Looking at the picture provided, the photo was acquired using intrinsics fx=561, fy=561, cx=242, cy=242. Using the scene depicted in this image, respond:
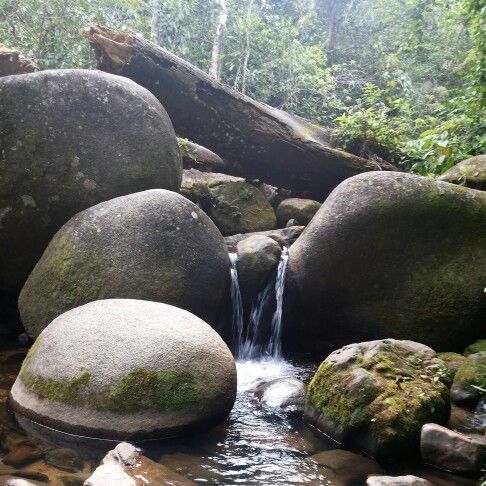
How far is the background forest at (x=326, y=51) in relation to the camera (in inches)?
457

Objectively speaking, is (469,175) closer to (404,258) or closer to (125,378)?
(404,258)

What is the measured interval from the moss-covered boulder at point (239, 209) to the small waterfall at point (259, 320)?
3.03 metres

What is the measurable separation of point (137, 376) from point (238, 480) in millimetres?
1136

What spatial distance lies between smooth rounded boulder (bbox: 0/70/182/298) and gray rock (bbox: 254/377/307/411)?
3139 mm

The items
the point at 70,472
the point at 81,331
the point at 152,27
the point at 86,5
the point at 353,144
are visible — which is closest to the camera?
the point at 70,472

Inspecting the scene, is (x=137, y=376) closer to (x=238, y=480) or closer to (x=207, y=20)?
(x=238, y=480)

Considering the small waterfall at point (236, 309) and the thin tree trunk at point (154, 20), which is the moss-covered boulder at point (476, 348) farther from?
the thin tree trunk at point (154, 20)

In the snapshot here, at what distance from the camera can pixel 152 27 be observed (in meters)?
17.6

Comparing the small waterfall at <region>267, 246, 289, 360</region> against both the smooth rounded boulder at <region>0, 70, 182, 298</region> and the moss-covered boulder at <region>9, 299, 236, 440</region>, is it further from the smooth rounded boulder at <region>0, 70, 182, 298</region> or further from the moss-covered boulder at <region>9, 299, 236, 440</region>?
the moss-covered boulder at <region>9, 299, 236, 440</region>

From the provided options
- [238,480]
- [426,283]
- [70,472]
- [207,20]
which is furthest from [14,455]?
[207,20]

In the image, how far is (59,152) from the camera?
22.7 ft

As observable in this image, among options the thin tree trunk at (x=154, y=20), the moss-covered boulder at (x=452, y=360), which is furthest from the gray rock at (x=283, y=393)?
the thin tree trunk at (x=154, y=20)

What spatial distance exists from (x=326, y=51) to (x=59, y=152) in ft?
65.2

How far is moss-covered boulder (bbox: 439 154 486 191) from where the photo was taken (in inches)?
316
